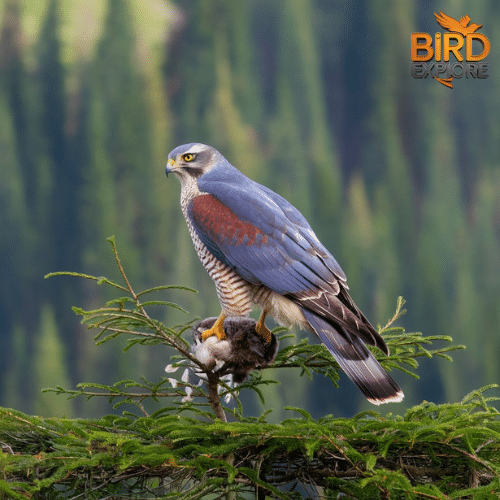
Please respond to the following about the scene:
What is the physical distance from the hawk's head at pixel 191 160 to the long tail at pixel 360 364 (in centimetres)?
77

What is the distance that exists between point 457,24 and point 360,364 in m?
3.83

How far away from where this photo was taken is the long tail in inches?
76.0

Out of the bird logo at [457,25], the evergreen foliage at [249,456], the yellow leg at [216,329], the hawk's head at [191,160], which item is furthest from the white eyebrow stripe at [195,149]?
the bird logo at [457,25]

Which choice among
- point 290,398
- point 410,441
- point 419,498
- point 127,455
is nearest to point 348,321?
point 410,441

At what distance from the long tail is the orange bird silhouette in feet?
11.2

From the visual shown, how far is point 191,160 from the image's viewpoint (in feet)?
8.21

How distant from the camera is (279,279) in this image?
2.20m

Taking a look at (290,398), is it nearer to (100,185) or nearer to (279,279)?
(100,185)

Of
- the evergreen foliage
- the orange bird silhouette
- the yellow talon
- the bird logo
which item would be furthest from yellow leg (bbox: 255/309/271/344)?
the orange bird silhouette

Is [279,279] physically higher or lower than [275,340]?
higher

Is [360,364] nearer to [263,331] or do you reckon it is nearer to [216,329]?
[263,331]

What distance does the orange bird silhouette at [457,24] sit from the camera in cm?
480

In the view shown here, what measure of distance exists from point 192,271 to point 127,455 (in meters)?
3.35

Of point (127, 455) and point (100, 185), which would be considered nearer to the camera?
point (127, 455)
